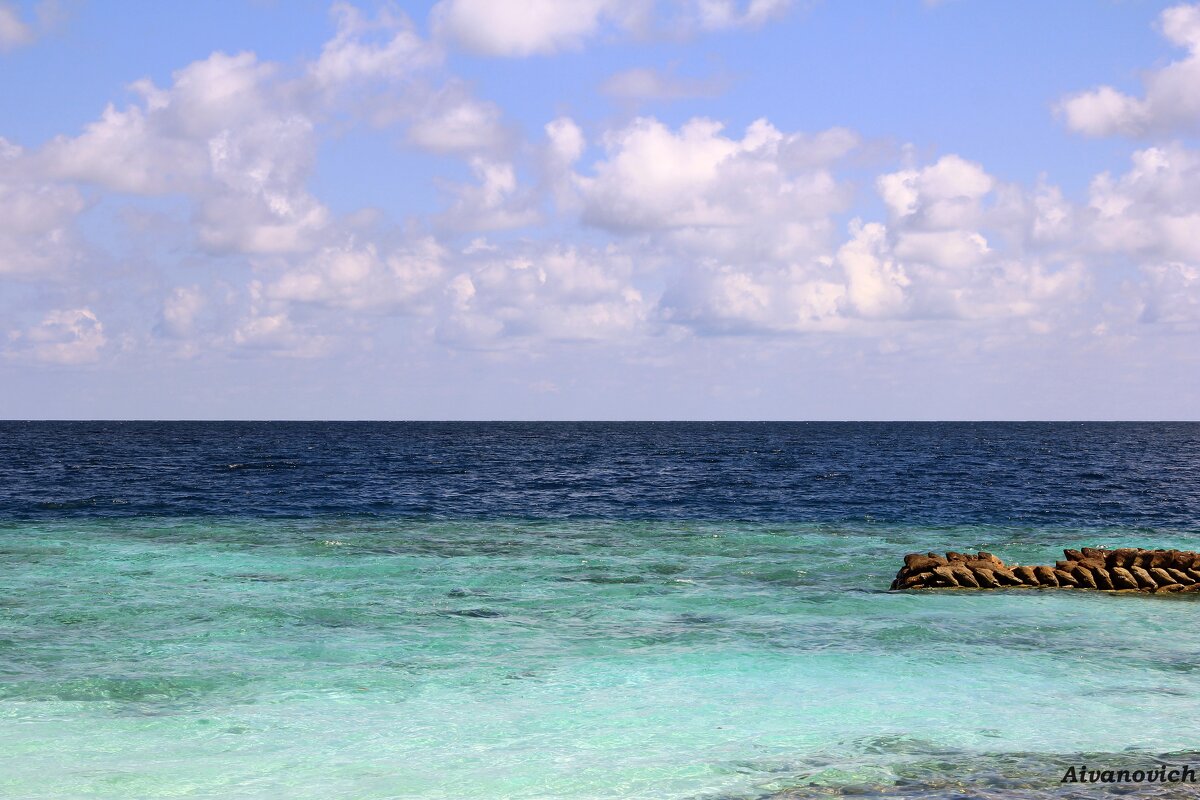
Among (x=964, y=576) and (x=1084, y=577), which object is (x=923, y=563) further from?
(x=1084, y=577)

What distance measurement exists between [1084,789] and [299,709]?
39.7 ft

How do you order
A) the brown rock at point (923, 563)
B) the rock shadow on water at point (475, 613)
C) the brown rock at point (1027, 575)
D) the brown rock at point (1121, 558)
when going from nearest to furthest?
the rock shadow on water at point (475, 613) < the brown rock at point (1027, 575) < the brown rock at point (923, 563) < the brown rock at point (1121, 558)

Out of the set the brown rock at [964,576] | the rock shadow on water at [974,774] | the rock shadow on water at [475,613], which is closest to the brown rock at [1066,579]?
the brown rock at [964,576]

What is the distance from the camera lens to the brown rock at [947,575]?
1147 inches

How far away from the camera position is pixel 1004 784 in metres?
13.4

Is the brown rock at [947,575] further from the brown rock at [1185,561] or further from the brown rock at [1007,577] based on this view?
the brown rock at [1185,561]

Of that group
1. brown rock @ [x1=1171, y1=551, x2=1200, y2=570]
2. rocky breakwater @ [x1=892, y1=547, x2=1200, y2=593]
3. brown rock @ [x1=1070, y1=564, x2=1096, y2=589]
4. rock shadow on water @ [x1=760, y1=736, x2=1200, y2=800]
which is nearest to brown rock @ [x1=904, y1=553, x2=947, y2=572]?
rocky breakwater @ [x1=892, y1=547, x2=1200, y2=593]

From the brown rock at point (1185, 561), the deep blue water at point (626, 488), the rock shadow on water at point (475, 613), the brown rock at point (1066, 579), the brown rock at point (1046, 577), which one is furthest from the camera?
the deep blue water at point (626, 488)

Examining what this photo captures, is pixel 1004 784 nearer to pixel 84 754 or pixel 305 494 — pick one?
pixel 84 754

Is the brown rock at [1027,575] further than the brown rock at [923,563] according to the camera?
No

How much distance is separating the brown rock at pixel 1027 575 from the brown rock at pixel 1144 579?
8.52 feet

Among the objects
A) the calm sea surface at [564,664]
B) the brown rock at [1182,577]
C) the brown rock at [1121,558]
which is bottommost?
the calm sea surface at [564,664]

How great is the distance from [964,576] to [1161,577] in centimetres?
527

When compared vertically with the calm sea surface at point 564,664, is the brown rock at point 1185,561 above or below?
above
